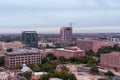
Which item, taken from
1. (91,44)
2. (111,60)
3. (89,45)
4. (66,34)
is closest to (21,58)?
(111,60)

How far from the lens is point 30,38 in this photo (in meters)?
54.4

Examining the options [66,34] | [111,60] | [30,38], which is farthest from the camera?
[66,34]

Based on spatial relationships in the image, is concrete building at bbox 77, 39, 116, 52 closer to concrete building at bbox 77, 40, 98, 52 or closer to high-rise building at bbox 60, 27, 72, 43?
concrete building at bbox 77, 40, 98, 52

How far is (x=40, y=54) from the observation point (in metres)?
32.8

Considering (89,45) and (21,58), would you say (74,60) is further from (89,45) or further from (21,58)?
(89,45)

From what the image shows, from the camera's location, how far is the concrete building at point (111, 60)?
2875cm

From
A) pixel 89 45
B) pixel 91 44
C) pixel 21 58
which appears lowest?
pixel 21 58

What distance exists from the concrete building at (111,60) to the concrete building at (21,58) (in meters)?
7.60

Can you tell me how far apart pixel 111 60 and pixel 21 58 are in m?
10.3

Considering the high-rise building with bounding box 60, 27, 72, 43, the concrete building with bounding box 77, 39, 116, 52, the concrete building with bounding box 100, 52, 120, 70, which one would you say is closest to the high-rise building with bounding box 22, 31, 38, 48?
the high-rise building with bounding box 60, 27, 72, 43

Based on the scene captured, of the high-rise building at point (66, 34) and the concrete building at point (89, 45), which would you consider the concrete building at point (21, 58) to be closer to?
the concrete building at point (89, 45)

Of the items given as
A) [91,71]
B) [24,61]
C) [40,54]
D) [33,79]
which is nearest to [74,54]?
[40,54]

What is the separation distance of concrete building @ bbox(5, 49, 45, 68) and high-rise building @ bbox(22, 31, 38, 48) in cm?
2078

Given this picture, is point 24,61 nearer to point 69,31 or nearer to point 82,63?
point 82,63
